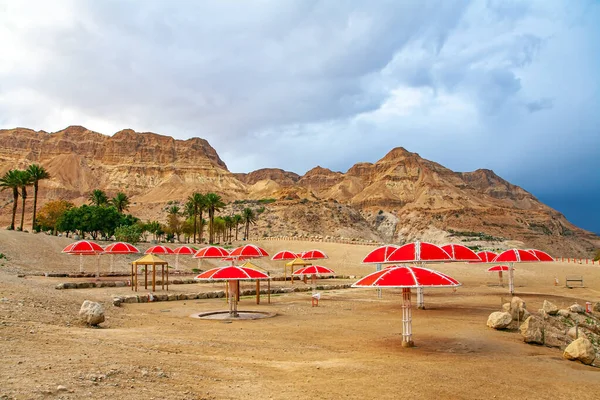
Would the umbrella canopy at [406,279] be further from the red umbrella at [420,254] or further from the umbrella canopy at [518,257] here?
the umbrella canopy at [518,257]

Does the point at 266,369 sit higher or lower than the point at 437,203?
lower

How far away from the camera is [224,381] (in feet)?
27.1

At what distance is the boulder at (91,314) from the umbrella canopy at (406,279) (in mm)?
7805

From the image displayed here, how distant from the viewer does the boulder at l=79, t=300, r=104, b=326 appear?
45.6 feet

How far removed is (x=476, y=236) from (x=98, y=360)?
126113 mm

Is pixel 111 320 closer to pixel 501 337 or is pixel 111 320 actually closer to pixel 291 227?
pixel 501 337

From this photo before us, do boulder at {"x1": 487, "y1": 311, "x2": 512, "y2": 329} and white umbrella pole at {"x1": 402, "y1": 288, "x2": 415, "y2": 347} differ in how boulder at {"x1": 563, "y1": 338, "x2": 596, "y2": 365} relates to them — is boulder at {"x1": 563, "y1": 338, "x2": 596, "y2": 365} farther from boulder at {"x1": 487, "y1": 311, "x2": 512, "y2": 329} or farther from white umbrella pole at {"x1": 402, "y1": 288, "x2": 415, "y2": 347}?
white umbrella pole at {"x1": 402, "y1": 288, "x2": 415, "y2": 347}

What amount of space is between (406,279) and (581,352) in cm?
479

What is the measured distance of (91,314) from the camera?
13914 millimetres

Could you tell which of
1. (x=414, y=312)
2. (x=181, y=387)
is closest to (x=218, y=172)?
(x=414, y=312)

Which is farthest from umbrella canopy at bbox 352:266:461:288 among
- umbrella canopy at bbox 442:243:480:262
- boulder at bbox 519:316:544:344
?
umbrella canopy at bbox 442:243:480:262

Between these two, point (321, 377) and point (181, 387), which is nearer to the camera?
point (181, 387)

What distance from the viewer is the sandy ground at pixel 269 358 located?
7.54m

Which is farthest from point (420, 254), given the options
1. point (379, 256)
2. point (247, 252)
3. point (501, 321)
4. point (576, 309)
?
point (247, 252)
